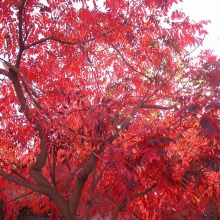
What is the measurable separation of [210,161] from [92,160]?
5.05 ft

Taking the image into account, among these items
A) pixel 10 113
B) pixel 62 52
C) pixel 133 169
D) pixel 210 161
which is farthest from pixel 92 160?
pixel 62 52

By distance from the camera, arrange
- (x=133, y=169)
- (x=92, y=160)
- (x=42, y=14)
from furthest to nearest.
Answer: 1. (x=42, y=14)
2. (x=92, y=160)
3. (x=133, y=169)

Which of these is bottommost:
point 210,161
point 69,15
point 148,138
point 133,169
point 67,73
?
point 210,161

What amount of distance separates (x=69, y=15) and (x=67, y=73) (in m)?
1.05

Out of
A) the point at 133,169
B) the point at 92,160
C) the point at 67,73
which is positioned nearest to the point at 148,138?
the point at 133,169

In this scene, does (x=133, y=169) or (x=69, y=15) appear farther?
(x=69, y=15)

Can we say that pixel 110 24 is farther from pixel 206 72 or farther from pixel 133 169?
pixel 133 169

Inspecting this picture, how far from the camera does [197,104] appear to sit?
3.46 meters

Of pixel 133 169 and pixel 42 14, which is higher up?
pixel 42 14

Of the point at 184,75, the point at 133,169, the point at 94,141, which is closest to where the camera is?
the point at 133,169

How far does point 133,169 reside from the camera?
2.91m

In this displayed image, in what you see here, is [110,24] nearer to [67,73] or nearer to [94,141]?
[67,73]

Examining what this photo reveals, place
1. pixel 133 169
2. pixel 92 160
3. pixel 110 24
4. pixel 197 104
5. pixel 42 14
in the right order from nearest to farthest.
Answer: pixel 133 169 → pixel 197 104 → pixel 92 160 → pixel 42 14 → pixel 110 24

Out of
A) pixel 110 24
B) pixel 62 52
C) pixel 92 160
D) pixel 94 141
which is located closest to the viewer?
pixel 94 141
